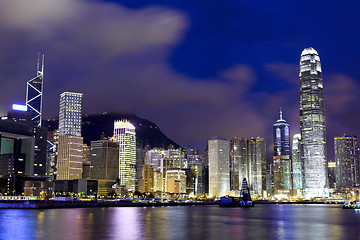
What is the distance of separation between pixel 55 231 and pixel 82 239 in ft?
46.8

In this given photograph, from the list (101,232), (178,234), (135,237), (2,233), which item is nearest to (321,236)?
(178,234)

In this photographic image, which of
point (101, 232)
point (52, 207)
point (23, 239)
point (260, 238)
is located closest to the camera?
point (23, 239)

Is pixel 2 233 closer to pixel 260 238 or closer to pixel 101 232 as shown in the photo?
pixel 101 232

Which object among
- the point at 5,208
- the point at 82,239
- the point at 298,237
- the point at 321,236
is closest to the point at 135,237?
the point at 82,239

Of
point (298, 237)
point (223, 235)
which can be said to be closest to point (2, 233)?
point (223, 235)

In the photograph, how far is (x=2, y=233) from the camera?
69.8 metres

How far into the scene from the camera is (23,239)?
204 feet

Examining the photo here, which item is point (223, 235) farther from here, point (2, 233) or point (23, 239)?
point (2, 233)

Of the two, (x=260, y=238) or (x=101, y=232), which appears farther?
(x=101, y=232)

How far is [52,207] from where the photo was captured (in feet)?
647

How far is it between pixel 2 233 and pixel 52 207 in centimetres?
13282

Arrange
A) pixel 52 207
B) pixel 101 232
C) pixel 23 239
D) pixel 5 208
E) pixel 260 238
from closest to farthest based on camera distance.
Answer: pixel 23 239
pixel 260 238
pixel 101 232
pixel 5 208
pixel 52 207

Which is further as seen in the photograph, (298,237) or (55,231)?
(55,231)

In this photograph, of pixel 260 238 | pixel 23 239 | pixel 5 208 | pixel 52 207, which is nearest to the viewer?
pixel 23 239
